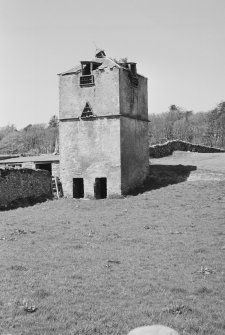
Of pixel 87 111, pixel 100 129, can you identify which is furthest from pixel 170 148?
pixel 87 111

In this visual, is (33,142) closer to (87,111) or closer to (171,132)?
(171,132)

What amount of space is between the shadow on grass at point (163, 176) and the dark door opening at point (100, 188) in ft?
7.98

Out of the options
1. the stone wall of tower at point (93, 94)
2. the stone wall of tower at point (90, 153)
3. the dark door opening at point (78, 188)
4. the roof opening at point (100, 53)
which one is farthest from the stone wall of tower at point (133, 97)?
the dark door opening at point (78, 188)

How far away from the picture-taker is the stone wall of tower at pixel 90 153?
106 ft

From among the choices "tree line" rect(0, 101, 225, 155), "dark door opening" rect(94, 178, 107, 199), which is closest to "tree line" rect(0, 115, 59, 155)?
"tree line" rect(0, 101, 225, 155)

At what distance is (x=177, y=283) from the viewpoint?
37.7 feet

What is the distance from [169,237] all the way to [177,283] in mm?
6219

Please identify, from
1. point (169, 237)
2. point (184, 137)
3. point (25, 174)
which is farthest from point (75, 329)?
point (184, 137)

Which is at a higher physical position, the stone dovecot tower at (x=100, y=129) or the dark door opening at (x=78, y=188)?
the stone dovecot tower at (x=100, y=129)

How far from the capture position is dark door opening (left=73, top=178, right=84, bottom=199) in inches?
1337

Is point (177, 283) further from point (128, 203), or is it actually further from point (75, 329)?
point (128, 203)

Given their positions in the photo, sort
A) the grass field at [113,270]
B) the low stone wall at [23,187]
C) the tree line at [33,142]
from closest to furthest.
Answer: the grass field at [113,270] → the low stone wall at [23,187] → the tree line at [33,142]

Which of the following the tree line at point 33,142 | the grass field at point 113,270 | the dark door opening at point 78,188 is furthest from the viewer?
the tree line at point 33,142

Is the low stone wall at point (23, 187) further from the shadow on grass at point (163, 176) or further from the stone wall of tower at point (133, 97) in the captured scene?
the stone wall of tower at point (133, 97)
